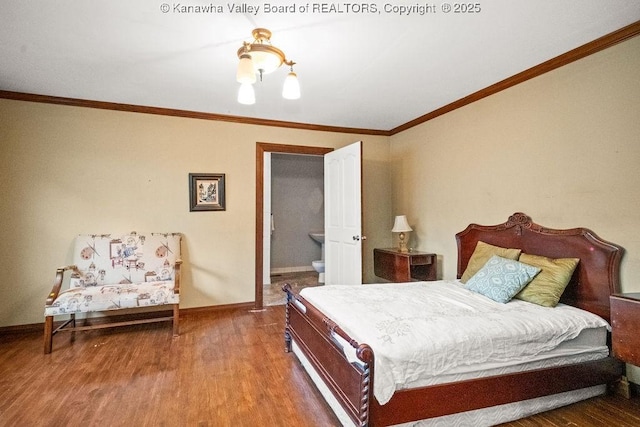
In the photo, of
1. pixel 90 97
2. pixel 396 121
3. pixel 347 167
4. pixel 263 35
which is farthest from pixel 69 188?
pixel 396 121

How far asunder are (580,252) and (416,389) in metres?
1.73

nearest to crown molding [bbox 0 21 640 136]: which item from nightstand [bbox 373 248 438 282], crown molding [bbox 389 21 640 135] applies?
crown molding [bbox 389 21 640 135]

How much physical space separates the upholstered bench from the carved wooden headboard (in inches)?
126

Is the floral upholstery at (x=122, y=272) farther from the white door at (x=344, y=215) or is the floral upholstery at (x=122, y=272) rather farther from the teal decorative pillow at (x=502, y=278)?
the teal decorative pillow at (x=502, y=278)

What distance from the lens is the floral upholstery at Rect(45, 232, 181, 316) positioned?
281 centimetres

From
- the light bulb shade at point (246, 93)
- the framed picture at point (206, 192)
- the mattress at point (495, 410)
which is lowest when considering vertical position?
the mattress at point (495, 410)

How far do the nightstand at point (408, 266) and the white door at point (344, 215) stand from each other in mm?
471

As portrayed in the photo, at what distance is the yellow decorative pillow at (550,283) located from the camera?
222 cm

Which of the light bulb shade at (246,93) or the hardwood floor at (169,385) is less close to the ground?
the light bulb shade at (246,93)

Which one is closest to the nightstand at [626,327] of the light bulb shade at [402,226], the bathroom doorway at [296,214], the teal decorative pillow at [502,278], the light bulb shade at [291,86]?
the teal decorative pillow at [502,278]

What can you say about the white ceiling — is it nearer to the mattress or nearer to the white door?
the white door

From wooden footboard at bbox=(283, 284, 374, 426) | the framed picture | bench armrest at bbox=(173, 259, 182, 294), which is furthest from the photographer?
the framed picture

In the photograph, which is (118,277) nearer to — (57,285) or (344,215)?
(57,285)

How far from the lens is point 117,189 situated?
137 inches
